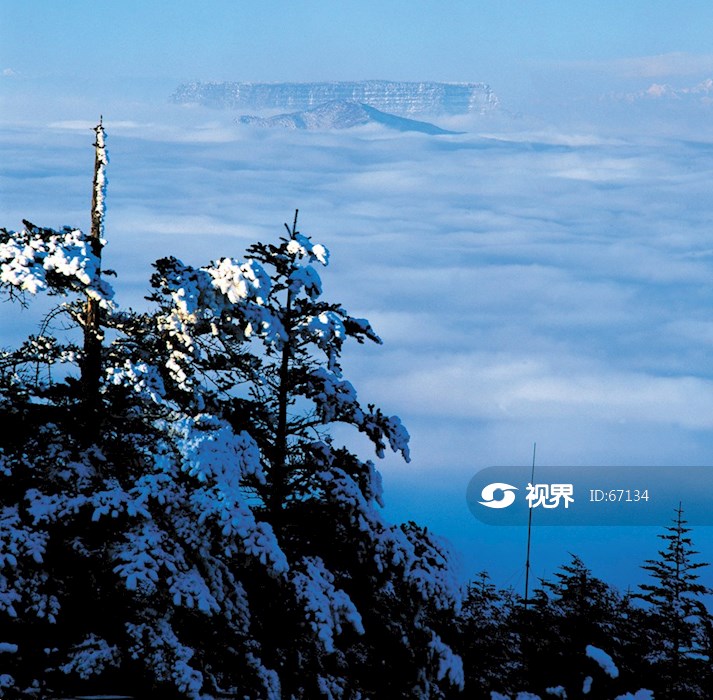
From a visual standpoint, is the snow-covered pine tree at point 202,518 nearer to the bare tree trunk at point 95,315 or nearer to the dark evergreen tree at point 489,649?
the bare tree trunk at point 95,315

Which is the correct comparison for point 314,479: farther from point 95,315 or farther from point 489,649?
point 489,649

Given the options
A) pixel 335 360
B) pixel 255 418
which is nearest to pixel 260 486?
pixel 255 418

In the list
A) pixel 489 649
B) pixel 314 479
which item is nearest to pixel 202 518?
pixel 314 479

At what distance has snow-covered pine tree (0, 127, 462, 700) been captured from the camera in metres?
16.1

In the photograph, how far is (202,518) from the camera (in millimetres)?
15844

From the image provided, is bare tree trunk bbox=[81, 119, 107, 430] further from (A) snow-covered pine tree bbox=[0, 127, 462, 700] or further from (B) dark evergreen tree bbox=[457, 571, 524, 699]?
(B) dark evergreen tree bbox=[457, 571, 524, 699]

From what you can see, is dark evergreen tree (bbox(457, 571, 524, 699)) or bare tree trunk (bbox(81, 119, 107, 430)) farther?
dark evergreen tree (bbox(457, 571, 524, 699))

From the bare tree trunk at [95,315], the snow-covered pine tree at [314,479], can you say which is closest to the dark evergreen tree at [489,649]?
the snow-covered pine tree at [314,479]

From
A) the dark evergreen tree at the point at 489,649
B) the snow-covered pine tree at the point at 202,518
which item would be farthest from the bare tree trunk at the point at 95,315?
the dark evergreen tree at the point at 489,649

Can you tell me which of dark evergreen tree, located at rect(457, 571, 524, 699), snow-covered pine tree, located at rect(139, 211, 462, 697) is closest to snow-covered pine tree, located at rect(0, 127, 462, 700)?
snow-covered pine tree, located at rect(139, 211, 462, 697)

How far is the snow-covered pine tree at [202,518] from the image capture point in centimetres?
1612

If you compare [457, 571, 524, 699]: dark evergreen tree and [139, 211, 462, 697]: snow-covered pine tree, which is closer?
[139, 211, 462, 697]: snow-covered pine tree

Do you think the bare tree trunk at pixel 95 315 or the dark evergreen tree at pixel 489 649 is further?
the dark evergreen tree at pixel 489 649

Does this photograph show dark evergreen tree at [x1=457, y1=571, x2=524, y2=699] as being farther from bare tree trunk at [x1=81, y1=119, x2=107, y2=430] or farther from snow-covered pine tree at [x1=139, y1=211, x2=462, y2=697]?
bare tree trunk at [x1=81, y1=119, x2=107, y2=430]
